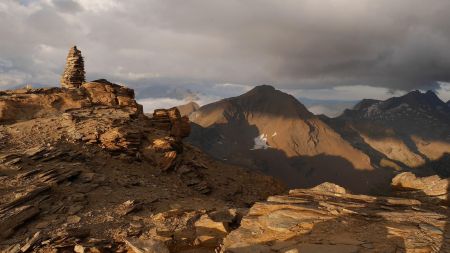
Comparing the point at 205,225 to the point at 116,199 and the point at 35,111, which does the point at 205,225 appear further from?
the point at 35,111

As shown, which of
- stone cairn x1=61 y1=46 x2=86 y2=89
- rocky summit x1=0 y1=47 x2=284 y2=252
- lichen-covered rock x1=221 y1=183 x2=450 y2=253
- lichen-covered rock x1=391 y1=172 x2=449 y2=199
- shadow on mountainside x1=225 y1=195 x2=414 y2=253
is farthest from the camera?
stone cairn x1=61 y1=46 x2=86 y2=89

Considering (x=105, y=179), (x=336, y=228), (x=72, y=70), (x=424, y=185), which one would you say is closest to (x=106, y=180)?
(x=105, y=179)

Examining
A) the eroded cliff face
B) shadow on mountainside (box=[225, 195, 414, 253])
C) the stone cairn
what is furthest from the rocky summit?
the stone cairn

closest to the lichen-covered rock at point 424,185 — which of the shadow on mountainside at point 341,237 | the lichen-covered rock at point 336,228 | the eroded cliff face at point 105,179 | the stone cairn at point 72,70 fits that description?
the lichen-covered rock at point 336,228

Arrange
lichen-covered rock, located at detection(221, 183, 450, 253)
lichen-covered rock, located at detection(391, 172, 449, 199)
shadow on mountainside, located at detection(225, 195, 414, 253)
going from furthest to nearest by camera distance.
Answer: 1. lichen-covered rock, located at detection(391, 172, 449, 199)
2. lichen-covered rock, located at detection(221, 183, 450, 253)
3. shadow on mountainside, located at detection(225, 195, 414, 253)

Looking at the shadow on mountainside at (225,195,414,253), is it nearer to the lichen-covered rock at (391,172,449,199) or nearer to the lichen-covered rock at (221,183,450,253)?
the lichen-covered rock at (221,183,450,253)

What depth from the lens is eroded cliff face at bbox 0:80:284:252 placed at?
21.6 meters

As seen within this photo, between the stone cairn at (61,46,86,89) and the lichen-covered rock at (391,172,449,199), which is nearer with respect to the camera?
the lichen-covered rock at (391,172,449,199)

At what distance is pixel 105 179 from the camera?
3005 cm

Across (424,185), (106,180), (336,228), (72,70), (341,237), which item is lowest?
(341,237)

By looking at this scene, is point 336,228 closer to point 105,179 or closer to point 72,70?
point 105,179

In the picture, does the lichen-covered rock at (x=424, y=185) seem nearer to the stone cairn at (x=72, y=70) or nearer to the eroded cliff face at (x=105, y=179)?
the eroded cliff face at (x=105, y=179)

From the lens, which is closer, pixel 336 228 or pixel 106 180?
pixel 336 228

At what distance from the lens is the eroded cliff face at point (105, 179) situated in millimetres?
21641
